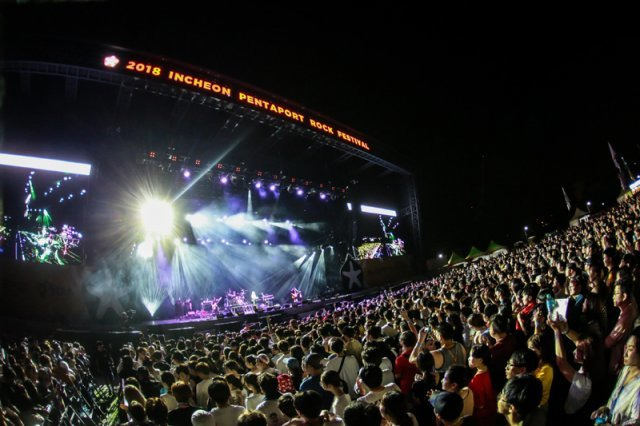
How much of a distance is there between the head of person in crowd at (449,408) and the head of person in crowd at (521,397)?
1.25 ft

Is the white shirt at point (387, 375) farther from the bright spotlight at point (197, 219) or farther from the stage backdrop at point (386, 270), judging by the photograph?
the stage backdrop at point (386, 270)

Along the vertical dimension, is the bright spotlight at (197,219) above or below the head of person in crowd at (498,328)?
above

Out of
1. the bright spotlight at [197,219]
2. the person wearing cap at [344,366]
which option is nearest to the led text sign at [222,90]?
the bright spotlight at [197,219]

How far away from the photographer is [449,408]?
8.20ft

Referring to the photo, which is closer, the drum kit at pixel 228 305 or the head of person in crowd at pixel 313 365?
the head of person in crowd at pixel 313 365

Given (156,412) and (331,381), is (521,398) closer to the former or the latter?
(331,381)

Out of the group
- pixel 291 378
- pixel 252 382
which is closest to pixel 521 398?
pixel 252 382

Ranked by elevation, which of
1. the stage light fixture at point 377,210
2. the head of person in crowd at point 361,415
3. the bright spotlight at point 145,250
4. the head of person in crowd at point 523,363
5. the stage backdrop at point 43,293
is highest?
Result: the stage light fixture at point 377,210

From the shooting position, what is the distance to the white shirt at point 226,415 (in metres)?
3.69

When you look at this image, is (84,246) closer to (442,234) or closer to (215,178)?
(215,178)

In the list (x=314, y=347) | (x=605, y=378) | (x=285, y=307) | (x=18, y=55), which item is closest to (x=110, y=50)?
(x=18, y=55)

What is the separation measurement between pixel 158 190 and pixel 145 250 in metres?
3.40

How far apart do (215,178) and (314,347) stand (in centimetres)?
1656

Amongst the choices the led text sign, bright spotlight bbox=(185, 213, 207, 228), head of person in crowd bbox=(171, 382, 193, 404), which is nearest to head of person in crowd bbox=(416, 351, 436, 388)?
head of person in crowd bbox=(171, 382, 193, 404)
